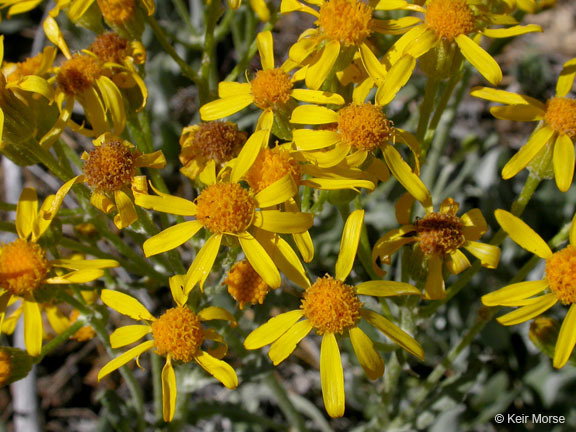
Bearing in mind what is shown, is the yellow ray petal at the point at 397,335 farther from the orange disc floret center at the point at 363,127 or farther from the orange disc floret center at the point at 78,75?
the orange disc floret center at the point at 78,75

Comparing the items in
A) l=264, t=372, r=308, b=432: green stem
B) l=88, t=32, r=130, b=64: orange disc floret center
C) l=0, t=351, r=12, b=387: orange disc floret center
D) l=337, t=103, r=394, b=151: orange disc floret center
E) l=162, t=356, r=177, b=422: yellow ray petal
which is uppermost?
l=88, t=32, r=130, b=64: orange disc floret center

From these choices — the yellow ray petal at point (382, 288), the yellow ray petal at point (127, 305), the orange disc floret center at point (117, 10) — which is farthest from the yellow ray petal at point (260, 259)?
the orange disc floret center at point (117, 10)

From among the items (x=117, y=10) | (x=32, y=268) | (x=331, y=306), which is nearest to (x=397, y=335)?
(x=331, y=306)

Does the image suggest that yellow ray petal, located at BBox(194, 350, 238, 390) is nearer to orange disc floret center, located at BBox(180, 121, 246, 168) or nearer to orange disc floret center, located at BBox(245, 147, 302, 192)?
orange disc floret center, located at BBox(245, 147, 302, 192)

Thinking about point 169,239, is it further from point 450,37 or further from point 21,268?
point 450,37

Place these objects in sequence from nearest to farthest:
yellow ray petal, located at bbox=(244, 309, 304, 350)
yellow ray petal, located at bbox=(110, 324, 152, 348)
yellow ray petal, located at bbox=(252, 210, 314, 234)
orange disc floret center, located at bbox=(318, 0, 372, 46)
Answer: yellow ray petal, located at bbox=(252, 210, 314, 234) → yellow ray petal, located at bbox=(244, 309, 304, 350) → yellow ray petal, located at bbox=(110, 324, 152, 348) → orange disc floret center, located at bbox=(318, 0, 372, 46)

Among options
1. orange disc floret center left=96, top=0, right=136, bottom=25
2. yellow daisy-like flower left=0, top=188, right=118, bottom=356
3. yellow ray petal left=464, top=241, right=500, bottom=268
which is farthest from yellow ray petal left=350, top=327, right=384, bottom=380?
orange disc floret center left=96, top=0, right=136, bottom=25
